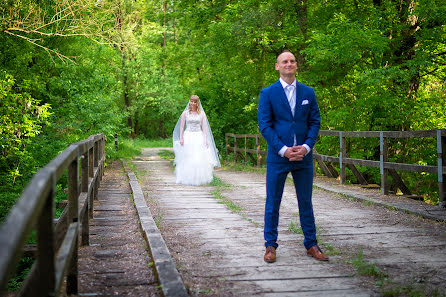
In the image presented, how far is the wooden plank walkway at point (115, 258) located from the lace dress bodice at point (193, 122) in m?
4.98

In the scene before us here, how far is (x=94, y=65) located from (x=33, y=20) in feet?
16.0

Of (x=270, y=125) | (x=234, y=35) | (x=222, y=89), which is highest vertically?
(x=234, y=35)

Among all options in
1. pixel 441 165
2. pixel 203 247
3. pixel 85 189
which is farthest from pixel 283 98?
pixel 441 165

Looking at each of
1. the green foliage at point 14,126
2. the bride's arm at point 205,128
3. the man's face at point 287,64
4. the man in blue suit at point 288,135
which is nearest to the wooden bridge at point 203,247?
the man in blue suit at point 288,135

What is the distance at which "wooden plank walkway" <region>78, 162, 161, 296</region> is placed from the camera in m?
3.94

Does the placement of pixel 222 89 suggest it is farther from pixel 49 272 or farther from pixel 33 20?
pixel 49 272

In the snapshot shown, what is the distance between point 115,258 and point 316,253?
6.85ft

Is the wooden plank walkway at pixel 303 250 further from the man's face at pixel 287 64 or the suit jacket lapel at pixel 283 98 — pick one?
the man's face at pixel 287 64

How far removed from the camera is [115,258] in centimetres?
493

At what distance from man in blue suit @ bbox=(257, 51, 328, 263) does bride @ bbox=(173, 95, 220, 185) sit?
7.27 metres

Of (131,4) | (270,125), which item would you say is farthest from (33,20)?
(131,4)

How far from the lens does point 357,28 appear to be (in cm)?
1247

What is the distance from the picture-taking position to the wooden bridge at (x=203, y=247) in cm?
256

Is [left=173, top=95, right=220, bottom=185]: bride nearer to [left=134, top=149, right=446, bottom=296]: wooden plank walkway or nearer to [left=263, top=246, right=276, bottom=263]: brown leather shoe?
[left=134, top=149, right=446, bottom=296]: wooden plank walkway
